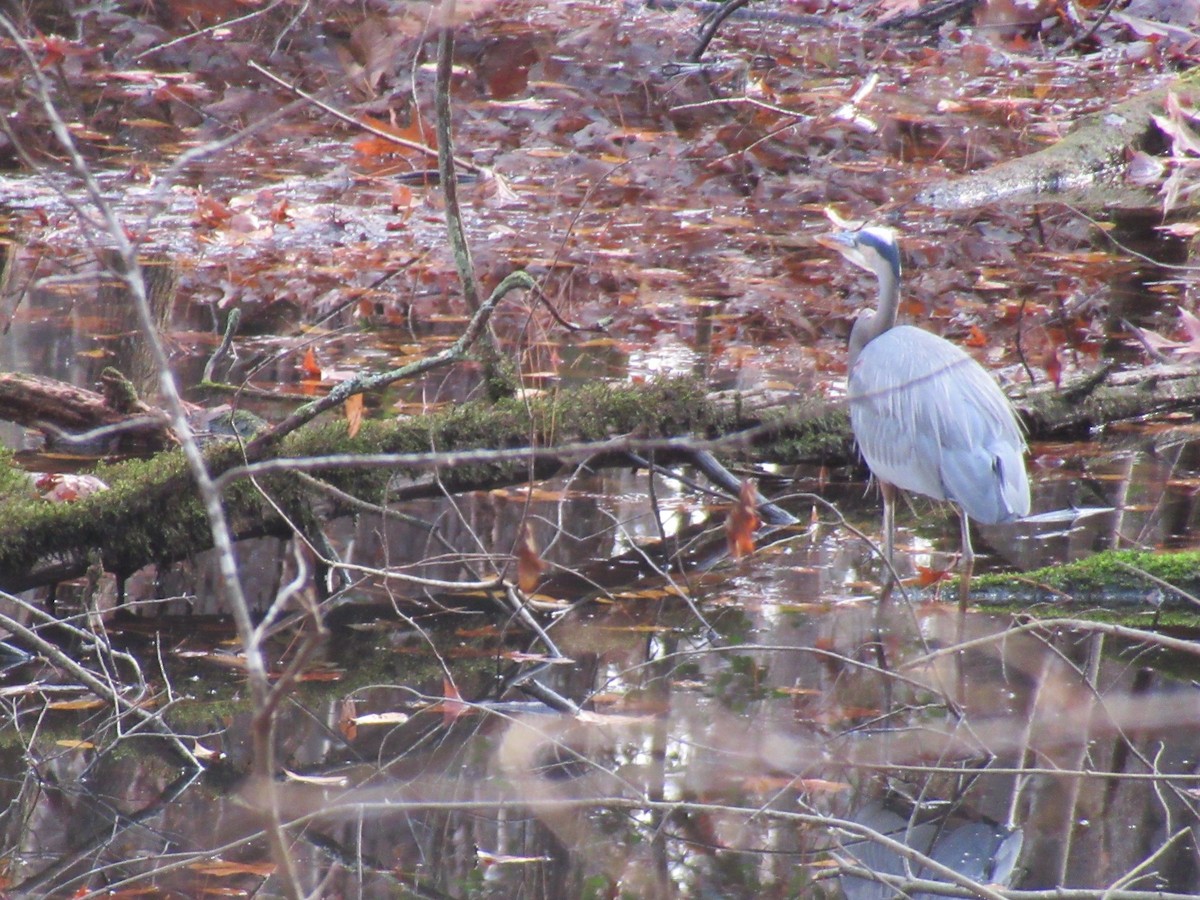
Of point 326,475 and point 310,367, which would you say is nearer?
point 326,475

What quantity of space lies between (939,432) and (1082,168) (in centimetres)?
665

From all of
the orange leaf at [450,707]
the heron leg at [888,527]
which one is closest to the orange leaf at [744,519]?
the orange leaf at [450,707]

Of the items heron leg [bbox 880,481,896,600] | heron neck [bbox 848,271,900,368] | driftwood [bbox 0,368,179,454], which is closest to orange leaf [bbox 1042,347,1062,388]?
heron neck [bbox 848,271,900,368]

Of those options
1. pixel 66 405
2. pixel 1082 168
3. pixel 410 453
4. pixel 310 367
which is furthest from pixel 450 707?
pixel 1082 168

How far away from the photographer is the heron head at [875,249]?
18.3 ft

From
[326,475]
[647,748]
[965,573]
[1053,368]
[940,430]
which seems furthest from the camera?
[1053,368]

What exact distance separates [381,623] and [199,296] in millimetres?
4025

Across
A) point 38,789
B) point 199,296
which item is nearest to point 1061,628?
point 38,789

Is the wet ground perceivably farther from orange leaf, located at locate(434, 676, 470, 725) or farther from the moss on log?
the moss on log

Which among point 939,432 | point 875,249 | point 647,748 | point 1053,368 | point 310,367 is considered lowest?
point 310,367

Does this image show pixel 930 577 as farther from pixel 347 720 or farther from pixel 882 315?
pixel 347 720

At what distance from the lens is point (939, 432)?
4.75m

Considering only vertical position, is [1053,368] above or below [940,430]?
below

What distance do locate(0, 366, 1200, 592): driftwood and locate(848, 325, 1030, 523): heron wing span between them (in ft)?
1.06
